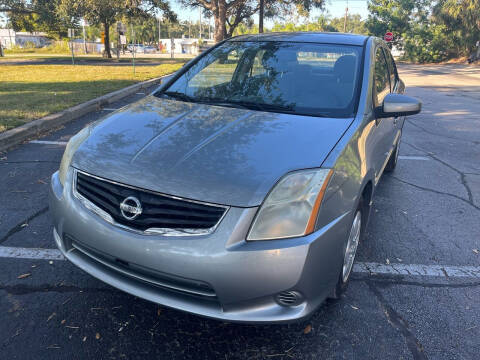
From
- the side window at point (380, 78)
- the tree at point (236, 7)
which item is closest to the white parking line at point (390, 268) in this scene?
the side window at point (380, 78)

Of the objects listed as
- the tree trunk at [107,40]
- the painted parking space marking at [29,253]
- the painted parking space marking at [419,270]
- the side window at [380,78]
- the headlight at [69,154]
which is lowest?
the painted parking space marking at [419,270]

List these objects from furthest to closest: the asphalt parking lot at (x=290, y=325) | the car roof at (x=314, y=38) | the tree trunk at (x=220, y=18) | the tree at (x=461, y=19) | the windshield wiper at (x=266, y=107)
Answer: the tree at (x=461, y=19) → the tree trunk at (x=220, y=18) → the car roof at (x=314, y=38) → the windshield wiper at (x=266, y=107) → the asphalt parking lot at (x=290, y=325)

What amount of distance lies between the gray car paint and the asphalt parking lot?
1.16ft

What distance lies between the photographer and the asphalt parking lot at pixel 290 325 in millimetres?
2109

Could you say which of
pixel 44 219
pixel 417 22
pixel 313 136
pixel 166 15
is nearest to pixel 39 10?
pixel 166 15

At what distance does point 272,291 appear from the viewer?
183 cm

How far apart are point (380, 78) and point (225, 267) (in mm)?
2587

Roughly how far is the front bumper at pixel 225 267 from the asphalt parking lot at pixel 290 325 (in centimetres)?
35

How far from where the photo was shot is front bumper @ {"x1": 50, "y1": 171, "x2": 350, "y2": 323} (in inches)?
70.2

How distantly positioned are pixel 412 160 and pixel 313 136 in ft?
14.0

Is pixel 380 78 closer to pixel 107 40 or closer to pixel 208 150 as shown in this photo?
pixel 208 150

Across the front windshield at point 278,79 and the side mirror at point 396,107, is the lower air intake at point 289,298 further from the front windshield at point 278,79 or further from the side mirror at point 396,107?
the side mirror at point 396,107

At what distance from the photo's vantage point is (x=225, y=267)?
1.77m

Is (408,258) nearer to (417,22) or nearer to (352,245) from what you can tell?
(352,245)
